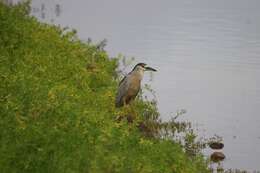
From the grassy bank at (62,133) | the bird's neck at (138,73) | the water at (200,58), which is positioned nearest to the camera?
the grassy bank at (62,133)

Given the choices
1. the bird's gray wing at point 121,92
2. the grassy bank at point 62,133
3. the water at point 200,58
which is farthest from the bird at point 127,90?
the water at point 200,58

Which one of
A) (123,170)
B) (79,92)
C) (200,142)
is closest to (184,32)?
(200,142)

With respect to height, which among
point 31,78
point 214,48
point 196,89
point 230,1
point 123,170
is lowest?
point 123,170

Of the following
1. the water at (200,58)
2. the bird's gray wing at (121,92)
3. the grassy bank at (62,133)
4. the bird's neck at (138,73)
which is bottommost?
the grassy bank at (62,133)

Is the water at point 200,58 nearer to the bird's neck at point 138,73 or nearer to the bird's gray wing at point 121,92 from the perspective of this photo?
the bird's neck at point 138,73

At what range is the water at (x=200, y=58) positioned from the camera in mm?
16031

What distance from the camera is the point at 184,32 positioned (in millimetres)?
31188

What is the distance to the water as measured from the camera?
1603 centimetres

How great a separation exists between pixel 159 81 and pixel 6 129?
1412 centimetres

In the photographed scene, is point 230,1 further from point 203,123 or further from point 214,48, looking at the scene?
point 203,123

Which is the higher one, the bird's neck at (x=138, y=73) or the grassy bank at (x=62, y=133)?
the bird's neck at (x=138, y=73)

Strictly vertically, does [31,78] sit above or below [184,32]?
below

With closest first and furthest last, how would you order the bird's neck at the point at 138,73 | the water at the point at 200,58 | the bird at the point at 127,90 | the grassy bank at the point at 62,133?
the grassy bank at the point at 62,133 → the bird at the point at 127,90 → the bird's neck at the point at 138,73 → the water at the point at 200,58

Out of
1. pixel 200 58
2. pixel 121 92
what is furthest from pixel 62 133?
pixel 200 58
